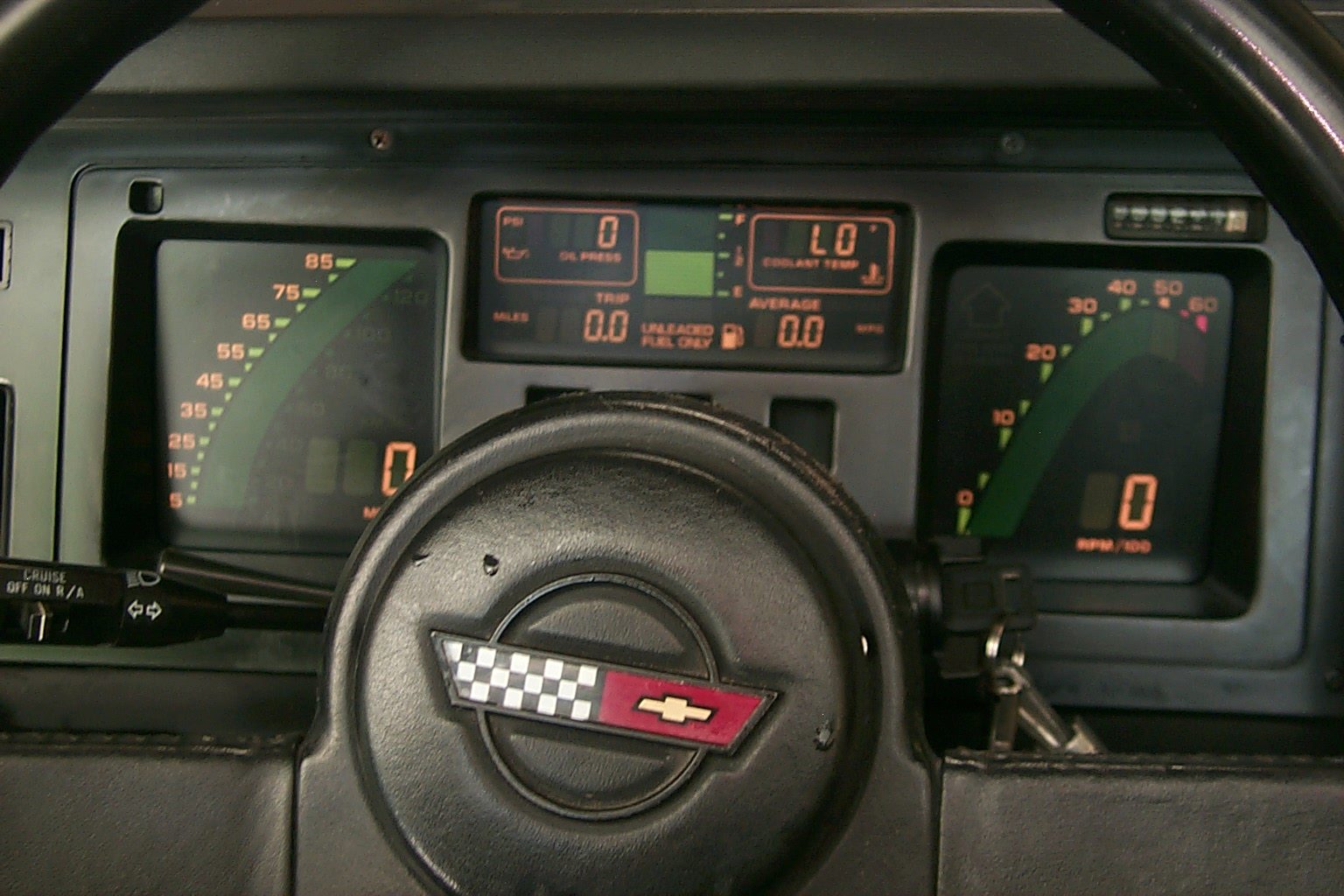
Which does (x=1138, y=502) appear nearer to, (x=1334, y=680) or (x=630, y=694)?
(x=1334, y=680)

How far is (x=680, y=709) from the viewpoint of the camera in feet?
2.24

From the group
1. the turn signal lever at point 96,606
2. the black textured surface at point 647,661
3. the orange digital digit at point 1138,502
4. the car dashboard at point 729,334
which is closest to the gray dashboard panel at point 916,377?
the car dashboard at point 729,334

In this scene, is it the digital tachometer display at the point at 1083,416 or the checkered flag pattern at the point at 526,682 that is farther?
the digital tachometer display at the point at 1083,416

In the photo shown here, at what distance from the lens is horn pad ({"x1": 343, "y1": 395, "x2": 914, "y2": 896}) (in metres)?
0.68

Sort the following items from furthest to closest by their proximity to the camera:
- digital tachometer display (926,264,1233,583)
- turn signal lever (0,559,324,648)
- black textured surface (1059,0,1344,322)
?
digital tachometer display (926,264,1233,583) < turn signal lever (0,559,324,648) < black textured surface (1059,0,1344,322)

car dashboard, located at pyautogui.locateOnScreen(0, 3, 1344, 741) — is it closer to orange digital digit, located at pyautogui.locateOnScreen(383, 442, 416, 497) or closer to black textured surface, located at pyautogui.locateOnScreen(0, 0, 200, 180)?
orange digital digit, located at pyautogui.locateOnScreen(383, 442, 416, 497)

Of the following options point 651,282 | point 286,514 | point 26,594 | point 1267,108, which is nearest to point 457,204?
point 651,282

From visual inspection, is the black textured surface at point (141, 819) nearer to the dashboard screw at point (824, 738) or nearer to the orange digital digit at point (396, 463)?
the dashboard screw at point (824, 738)

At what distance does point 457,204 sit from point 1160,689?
93 cm

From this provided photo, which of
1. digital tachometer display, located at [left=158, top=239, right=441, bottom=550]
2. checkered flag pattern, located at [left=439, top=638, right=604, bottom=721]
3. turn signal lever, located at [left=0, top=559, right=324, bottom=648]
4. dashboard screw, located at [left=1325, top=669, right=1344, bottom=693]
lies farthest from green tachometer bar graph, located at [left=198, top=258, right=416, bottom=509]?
dashboard screw, located at [left=1325, top=669, right=1344, bottom=693]

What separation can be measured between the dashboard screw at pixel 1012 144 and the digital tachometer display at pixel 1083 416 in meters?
0.14

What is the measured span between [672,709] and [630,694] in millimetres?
25

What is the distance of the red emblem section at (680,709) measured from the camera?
682mm

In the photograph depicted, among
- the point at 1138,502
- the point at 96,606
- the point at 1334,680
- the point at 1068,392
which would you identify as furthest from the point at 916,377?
the point at 96,606
